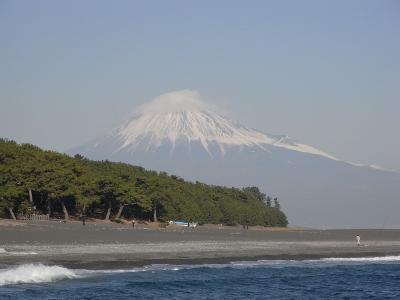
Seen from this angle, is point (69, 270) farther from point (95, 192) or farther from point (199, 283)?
point (95, 192)

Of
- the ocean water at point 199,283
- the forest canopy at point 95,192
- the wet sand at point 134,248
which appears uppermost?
the forest canopy at point 95,192

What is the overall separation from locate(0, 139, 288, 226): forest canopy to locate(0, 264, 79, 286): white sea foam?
26668 millimetres

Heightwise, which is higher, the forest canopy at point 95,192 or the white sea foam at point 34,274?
the forest canopy at point 95,192

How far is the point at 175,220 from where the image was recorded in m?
76.1

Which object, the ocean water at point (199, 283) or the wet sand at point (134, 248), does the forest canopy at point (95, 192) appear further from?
the ocean water at point (199, 283)

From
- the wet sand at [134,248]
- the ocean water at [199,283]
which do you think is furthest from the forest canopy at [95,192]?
the ocean water at [199,283]

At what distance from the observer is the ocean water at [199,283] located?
26.9 m

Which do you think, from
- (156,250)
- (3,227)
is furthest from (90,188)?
(156,250)

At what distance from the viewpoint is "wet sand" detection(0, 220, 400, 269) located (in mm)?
34319

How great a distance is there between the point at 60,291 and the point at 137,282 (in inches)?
131

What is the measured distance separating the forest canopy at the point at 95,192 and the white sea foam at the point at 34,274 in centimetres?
2667

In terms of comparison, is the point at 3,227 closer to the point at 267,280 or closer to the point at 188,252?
the point at 188,252

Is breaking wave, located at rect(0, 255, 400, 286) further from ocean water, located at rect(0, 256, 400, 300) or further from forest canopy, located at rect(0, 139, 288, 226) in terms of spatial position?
forest canopy, located at rect(0, 139, 288, 226)

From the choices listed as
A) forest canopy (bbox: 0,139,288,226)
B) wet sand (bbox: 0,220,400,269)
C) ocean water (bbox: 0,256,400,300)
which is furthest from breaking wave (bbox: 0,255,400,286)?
forest canopy (bbox: 0,139,288,226)
